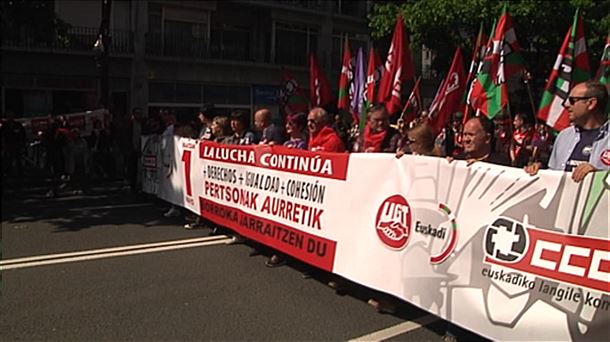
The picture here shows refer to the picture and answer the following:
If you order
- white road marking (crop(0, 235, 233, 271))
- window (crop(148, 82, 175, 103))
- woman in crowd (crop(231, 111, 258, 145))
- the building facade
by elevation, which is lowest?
white road marking (crop(0, 235, 233, 271))

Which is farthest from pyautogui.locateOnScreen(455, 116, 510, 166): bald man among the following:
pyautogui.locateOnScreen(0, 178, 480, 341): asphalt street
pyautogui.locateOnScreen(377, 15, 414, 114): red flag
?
pyautogui.locateOnScreen(377, 15, 414, 114): red flag

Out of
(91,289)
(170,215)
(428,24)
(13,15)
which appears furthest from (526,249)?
(428,24)

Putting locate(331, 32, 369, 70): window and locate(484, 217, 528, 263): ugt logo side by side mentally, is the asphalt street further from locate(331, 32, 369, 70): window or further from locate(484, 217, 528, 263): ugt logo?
locate(331, 32, 369, 70): window

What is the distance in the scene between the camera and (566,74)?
8.51m

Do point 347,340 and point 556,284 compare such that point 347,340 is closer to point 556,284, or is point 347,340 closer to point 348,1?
point 556,284

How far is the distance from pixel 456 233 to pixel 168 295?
107 inches

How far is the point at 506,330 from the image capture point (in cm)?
388

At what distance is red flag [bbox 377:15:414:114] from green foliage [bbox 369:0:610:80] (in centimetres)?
1061

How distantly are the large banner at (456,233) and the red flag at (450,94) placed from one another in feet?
13.2

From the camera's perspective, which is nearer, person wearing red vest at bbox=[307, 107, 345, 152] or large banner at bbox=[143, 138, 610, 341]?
large banner at bbox=[143, 138, 610, 341]

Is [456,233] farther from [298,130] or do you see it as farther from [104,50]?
[104,50]

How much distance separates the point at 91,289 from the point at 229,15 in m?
26.9

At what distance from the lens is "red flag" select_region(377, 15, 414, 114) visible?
9234 millimetres

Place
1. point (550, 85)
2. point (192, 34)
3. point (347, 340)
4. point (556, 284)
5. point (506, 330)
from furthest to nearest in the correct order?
point (192, 34)
point (550, 85)
point (347, 340)
point (506, 330)
point (556, 284)
